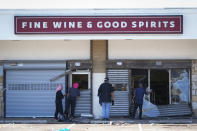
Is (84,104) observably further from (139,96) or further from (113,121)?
(139,96)

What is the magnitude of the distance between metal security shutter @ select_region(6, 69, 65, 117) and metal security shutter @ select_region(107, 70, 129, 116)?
2.23 metres

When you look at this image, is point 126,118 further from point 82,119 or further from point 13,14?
point 13,14

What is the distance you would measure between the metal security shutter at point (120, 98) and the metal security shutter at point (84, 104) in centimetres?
106

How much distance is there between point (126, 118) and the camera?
17594mm

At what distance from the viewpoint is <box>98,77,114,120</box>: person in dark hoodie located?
16641 millimetres

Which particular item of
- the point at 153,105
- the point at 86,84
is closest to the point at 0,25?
the point at 86,84

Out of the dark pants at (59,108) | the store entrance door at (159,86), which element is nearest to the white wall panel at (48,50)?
the dark pants at (59,108)

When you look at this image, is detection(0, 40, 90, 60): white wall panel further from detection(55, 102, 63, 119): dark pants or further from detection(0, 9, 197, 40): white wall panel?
detection(55, 102, 63, 119): dark pants

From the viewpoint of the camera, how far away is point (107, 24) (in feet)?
54.9

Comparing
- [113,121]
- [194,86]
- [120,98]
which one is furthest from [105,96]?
[194,86]

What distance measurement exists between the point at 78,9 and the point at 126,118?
16.6 feet

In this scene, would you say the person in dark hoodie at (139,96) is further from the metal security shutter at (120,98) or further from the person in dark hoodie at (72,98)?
the person in dark hoodie at (72,98)

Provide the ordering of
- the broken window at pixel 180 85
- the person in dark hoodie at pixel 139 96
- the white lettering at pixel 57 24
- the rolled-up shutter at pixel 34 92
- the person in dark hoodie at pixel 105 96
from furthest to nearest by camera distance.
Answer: the rolled-up shutter at pixel 34 92 → the broken window at pixel 180 85 → the person in dark hoodie at pixel 139 96 → the white lettering at pixel 57 24 → the person in dark hoodie at pixel 105 96

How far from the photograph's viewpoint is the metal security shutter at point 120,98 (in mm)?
18000
